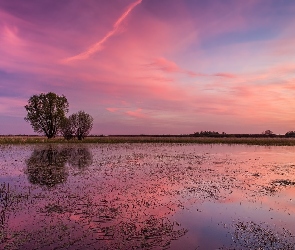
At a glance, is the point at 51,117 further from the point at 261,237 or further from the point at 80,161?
the point at 261,237

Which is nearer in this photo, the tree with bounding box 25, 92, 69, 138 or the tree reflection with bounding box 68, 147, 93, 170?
the tree reflection with bounding box 68, 147, 93, 170

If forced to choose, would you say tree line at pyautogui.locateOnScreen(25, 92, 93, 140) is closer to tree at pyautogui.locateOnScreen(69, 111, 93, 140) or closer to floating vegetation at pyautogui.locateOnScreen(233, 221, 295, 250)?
tree at pyautogui.locateOnScreen(69, 111, 93, 140)

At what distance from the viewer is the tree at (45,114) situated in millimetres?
89562

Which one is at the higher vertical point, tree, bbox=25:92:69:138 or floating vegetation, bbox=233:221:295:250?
tree, bbox=25:92:69:138

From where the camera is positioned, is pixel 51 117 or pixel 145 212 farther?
pixel 51 117

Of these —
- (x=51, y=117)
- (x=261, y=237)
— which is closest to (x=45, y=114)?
(x=51, y=117)

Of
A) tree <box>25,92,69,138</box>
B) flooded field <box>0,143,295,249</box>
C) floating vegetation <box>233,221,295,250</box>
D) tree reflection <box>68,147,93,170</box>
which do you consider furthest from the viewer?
tree <box>25,92,69,138</box>

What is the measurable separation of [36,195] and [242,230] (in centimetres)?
1215

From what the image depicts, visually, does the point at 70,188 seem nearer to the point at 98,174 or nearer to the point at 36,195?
the point at 36,195

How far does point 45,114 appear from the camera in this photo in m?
89.8

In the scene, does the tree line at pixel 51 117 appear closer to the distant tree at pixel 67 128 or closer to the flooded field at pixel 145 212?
the distant tree at pixel 67 128

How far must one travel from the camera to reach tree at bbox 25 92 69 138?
294 feet

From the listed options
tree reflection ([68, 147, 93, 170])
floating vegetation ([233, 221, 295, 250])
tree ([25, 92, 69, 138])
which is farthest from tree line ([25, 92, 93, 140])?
floating vegetation ([233, 221, 295, 250])

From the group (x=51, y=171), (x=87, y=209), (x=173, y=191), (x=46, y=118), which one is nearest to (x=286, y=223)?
(x=173, y=191)
